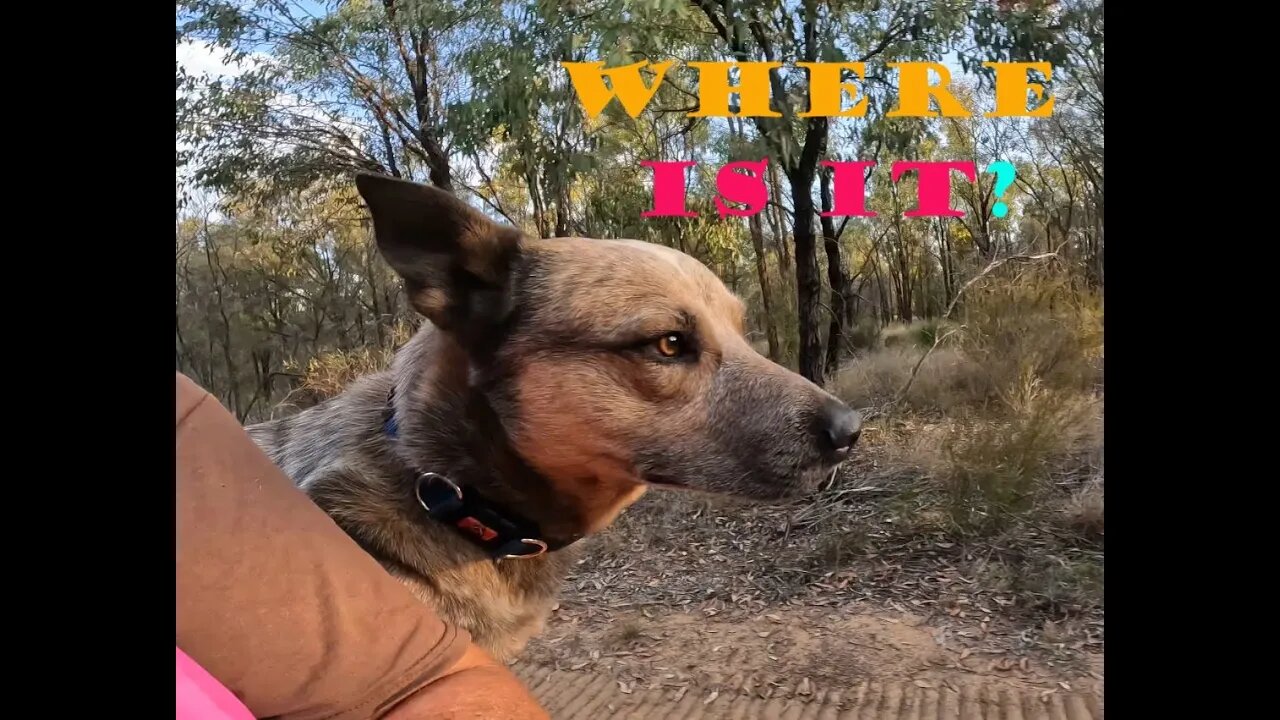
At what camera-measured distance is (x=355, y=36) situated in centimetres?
168

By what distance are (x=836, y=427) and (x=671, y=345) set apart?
Result: 34cm

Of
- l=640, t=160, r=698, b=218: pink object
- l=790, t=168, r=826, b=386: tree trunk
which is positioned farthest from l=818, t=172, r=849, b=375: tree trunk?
l=640, t=160, r=698, b=218: pink object

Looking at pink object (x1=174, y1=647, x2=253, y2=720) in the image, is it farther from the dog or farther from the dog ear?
the dog ear

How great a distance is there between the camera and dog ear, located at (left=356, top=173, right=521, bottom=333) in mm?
1342

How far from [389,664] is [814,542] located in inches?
38.8

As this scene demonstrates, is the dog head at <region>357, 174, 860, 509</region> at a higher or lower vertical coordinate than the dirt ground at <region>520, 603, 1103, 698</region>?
higher

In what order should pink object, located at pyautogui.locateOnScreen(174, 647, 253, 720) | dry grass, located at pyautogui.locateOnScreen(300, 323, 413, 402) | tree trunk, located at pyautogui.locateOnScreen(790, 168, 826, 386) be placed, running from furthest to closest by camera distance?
tree trunk, located at pyautogui.locateOnScreen(790, 168, 826, 386) → dry grass, located at pyautogui.locateOnScreen(300, 323, 413, 402) → pink object, located at pyautogui.locateOnScreen(174, 647, 253, 720)

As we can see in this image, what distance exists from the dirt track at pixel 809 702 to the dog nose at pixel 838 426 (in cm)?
62

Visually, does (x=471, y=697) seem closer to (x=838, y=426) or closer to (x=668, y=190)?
(x=838, y=426)

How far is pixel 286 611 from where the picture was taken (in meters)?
1.17

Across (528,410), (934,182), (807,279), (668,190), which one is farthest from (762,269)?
(528,410)
